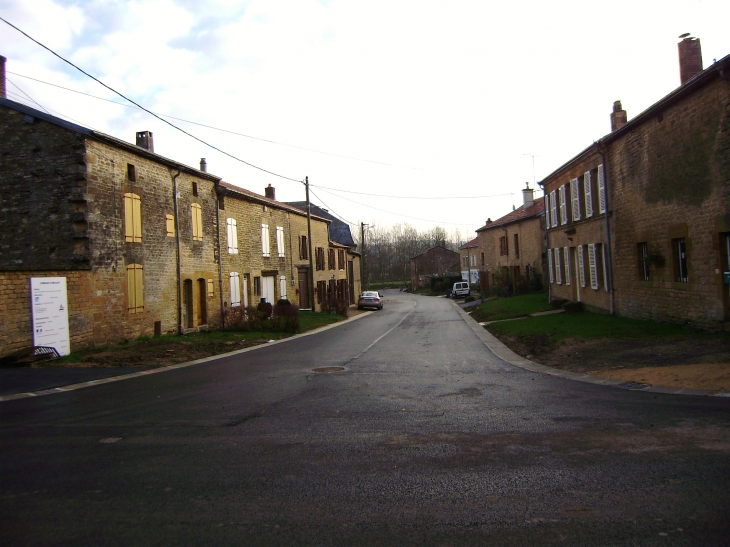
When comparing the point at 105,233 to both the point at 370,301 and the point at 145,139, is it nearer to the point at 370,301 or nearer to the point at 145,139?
the point at 145,139

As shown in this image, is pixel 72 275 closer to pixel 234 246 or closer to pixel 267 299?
pixel 234 246

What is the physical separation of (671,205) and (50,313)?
52.3 ft

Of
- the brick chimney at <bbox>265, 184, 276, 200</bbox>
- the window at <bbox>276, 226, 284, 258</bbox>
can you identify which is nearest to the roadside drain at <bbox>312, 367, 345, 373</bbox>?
the window at <bbox>276, 226, 284, 258</bbox>

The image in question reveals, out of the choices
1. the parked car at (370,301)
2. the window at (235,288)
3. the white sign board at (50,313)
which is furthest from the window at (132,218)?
the parked car at (370,301)

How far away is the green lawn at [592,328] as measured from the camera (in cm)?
1403

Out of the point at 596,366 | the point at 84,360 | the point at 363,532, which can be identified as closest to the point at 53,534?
the point at 363,532

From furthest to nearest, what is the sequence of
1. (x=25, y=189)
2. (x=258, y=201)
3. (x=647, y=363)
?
(x=258, y=201) → (x=25, y=189) → (x=647, y=363)

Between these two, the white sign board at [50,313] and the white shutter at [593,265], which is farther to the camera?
the white shutter at [593,265]

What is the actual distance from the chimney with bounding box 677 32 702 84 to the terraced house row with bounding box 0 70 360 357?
54.6 ft

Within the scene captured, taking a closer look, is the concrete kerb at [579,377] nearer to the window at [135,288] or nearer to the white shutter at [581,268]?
the white shutter at [581,268]

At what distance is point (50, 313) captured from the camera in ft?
Result: 45.6

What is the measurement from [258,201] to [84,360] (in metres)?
16.5

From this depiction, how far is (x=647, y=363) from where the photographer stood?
10.6m

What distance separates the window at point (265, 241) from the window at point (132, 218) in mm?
11222
